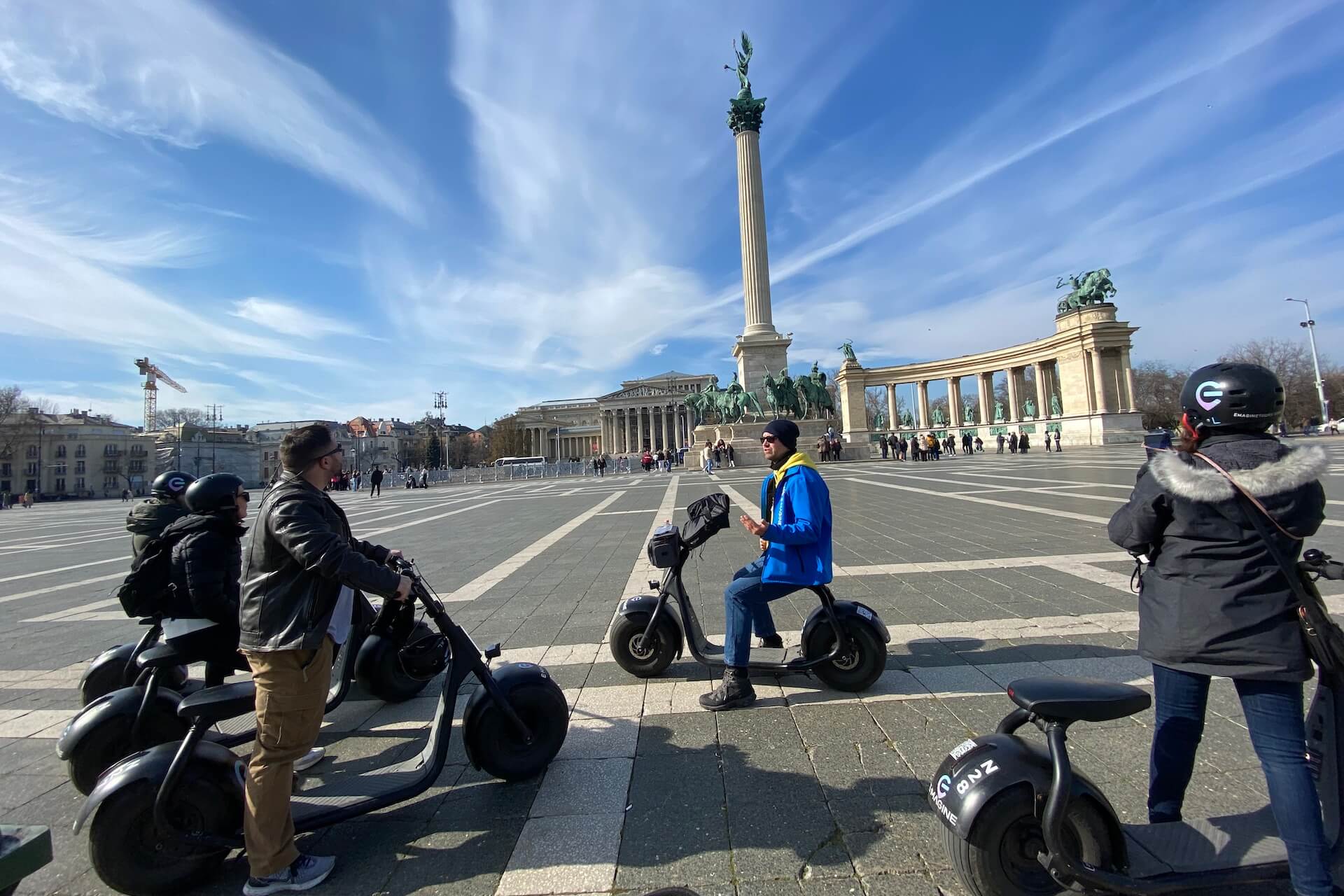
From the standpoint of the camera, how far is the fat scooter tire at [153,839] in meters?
2.17

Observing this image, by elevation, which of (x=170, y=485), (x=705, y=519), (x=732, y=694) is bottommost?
(x=732, y=694)

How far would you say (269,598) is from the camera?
2.29m

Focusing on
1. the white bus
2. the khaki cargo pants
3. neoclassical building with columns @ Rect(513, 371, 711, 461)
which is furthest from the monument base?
neoclassical building with columns @ Rect(513, 371, 711, 461)

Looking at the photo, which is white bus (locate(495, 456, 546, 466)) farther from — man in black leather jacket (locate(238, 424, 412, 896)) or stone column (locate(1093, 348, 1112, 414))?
man in black leather jacket (locate(238, 424, 412, 896))

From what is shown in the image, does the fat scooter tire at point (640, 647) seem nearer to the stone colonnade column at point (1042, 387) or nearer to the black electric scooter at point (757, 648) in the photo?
the black electric scooter at point (757, 648)

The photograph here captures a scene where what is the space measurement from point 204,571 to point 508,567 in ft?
17.8

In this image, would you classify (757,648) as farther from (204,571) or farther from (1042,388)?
(1042,388)

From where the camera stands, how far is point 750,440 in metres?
39.5

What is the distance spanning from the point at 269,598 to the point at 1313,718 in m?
3.59

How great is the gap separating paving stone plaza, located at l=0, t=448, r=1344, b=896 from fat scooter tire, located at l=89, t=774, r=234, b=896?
0.54 feet

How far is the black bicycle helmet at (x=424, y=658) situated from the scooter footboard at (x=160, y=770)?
1193 mm

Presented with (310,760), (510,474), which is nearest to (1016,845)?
(310,760)

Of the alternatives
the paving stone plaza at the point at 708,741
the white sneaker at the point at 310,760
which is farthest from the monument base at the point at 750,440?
the white sneaker at the point at 310,760

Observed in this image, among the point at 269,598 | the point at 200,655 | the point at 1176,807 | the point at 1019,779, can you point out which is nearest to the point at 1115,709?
the point at 1019,779
